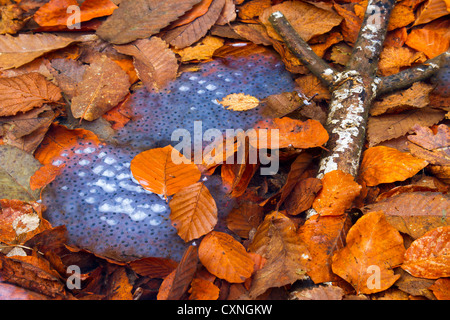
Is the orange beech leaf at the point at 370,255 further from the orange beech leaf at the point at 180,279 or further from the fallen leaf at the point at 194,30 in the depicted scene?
the fallen leaf at the point at 194,30

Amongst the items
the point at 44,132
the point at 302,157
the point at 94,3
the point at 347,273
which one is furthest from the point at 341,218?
the point at 94,3

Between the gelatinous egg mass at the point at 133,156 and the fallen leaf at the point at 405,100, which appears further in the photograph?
the fallen leaf at the point at 405,100

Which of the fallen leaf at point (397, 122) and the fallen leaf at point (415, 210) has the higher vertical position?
the fallen leaf at point (397, 122)

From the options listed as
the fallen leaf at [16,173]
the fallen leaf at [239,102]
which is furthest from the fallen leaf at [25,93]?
the fallen leaf at [239,102]

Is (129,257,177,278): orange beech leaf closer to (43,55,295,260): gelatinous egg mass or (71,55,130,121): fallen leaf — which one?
(43,55,295,260): gelatinous egg mass

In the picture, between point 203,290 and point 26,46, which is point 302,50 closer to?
point 203,290

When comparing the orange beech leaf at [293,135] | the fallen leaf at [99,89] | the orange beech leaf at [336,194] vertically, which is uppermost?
the fallen leaf at [99,89]
